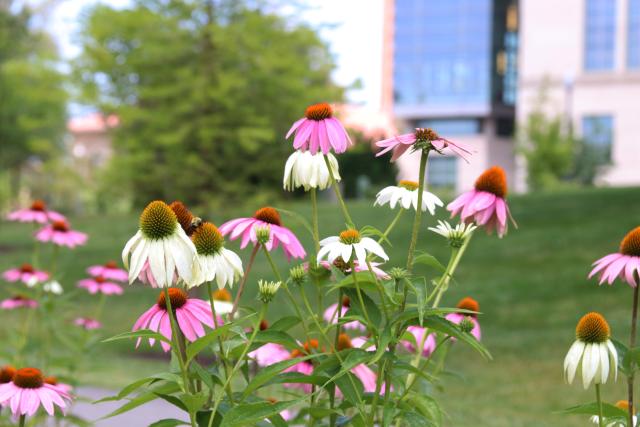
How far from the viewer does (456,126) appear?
179 feet

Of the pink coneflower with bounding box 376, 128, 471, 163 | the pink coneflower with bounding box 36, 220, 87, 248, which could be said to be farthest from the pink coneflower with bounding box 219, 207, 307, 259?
the pink coneflower with bounding box 36, 220, 87, 248

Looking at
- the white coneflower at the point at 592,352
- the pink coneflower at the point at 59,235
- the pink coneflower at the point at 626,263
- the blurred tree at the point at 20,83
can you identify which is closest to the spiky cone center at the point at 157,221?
the white coneflower at the point at 592,352

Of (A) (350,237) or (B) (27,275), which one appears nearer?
(A) (350,237)

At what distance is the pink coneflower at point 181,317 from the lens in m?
1.86

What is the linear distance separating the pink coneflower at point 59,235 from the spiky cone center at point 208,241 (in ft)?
8.26

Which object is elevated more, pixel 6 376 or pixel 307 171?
pixel 307 171

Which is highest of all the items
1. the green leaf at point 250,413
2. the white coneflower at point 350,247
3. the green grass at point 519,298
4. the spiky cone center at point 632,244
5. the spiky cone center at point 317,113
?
the spiky cone center at point 317,113

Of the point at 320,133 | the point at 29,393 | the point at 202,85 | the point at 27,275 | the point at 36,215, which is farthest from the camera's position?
A: the point at 202,85

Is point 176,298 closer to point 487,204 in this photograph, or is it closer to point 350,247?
point 350,247

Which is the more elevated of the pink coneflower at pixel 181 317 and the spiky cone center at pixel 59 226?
the pink coneflower at pixel 181 317

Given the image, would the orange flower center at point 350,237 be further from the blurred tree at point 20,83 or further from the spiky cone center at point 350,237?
the blurred tree at point 20,83

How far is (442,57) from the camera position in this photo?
2076 inches

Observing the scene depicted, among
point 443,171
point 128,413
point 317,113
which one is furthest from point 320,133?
point 443,171

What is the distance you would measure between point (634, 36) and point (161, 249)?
149ft
